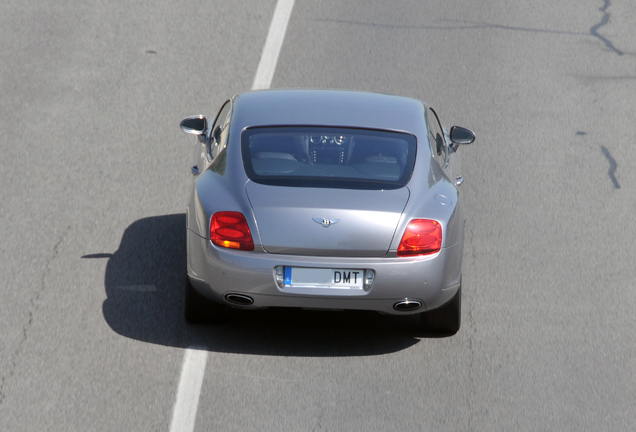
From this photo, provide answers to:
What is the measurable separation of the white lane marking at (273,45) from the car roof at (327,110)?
4.21 m

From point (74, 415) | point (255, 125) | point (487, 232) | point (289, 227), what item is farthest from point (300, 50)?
point (74, 415)

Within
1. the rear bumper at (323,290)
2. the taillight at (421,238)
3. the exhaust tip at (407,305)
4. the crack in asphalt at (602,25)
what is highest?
the taillight at (421,238)

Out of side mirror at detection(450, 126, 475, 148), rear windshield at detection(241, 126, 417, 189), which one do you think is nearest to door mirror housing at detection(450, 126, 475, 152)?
side mirror at detection(450, 126, 475, 148)

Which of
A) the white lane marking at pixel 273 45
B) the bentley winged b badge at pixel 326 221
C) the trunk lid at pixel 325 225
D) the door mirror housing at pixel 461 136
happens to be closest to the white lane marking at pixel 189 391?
the trunk lid at pixel 325 225

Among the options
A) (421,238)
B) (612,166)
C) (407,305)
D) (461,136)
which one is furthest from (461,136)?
(612,166)

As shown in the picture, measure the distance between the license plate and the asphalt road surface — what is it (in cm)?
62

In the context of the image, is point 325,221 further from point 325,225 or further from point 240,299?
point 240,299

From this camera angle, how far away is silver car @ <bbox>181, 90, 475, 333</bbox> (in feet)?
18.5

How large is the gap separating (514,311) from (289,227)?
2.19m

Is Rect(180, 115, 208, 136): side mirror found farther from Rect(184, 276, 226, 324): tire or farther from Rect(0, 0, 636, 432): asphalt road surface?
Rect(184, 276, 226, 324): tire

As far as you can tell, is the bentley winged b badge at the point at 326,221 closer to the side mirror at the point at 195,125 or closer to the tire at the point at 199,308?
the tire at the point at 199,308

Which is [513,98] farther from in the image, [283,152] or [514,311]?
[283,152]

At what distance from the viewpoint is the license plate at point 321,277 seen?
5652 mm

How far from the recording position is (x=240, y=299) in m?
5.83
